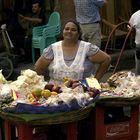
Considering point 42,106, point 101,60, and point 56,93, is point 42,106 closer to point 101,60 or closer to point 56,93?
point 56,93

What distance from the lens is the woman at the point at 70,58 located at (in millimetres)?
5539

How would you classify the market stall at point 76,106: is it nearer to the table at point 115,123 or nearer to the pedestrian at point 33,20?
the table at point 115,123

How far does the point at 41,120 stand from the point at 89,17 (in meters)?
5.00

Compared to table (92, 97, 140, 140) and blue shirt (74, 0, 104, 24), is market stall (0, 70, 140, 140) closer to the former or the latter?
table (92, 97, 140, 140)

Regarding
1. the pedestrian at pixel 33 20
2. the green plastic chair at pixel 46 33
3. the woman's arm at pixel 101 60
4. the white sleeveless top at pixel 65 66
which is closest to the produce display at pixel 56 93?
the white sleeveless top at pixel 65 66

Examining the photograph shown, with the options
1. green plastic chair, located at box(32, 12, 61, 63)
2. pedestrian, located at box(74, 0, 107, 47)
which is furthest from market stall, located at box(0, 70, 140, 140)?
green plastic chair, located at box(32, 12, 61, 63)

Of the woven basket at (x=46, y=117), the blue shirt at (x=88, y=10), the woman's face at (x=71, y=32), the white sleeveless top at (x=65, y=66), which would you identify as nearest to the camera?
the woven basket at (x=46, y=117)

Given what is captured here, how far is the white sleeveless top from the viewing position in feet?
18.1

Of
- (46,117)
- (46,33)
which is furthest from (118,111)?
(46,33)

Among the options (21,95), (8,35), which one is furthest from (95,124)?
(8,35)

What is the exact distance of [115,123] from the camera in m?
4.86

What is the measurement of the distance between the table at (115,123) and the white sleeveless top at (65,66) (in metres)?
0.85

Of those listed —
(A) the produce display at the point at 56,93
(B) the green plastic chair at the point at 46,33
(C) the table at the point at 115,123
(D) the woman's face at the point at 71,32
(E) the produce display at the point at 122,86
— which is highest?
(D) the woman's face at the point at 71,32

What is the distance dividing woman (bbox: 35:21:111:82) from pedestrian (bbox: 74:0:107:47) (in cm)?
325
